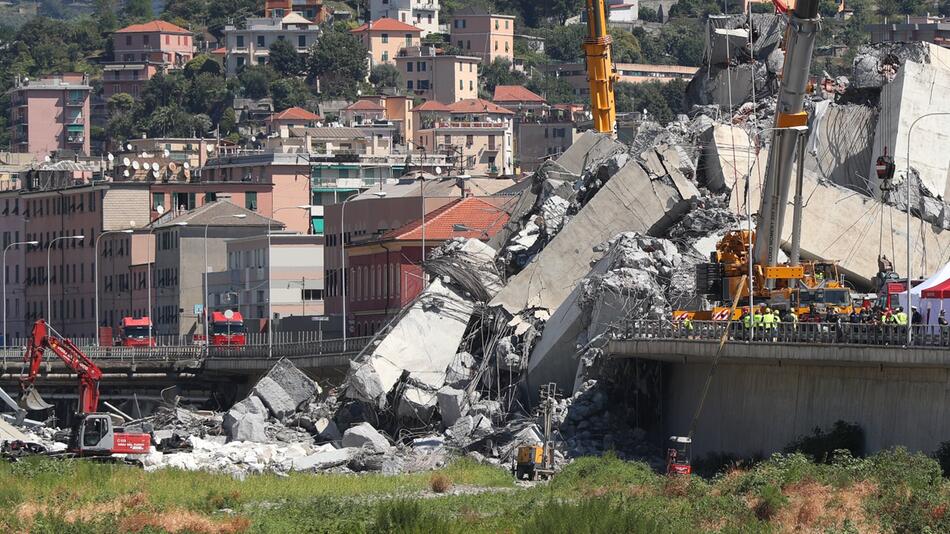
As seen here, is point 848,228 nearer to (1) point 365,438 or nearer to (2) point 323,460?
(1) point 365,438

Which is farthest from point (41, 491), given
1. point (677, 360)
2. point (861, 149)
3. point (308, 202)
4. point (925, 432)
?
point (308, 202)

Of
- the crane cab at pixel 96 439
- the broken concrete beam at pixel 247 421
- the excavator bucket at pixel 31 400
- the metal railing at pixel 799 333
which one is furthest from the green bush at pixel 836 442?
the excavator bucket at pixel 31 400

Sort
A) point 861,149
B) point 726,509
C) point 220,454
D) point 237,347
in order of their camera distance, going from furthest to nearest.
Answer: point 237,347 → point 861,149 → point 220,454 → point 726,509

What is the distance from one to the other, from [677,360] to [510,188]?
60026mm

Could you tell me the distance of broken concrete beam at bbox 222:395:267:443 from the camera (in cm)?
8575

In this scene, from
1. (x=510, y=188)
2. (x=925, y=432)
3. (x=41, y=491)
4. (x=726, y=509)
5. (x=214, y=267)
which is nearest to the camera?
(x=726, y=509)

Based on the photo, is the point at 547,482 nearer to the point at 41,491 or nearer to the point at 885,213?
the point at 41,491

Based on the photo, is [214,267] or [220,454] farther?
[214,267]

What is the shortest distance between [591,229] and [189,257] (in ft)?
199

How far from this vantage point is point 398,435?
8038 cm

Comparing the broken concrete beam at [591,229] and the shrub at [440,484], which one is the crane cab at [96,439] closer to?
the shrub at [440,484]

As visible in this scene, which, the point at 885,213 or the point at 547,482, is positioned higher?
the point at 885,213

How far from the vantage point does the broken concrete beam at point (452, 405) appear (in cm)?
7750

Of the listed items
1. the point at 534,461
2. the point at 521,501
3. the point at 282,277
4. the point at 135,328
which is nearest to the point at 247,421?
the point at 534,461
